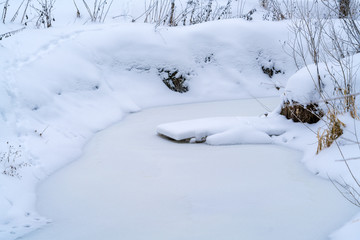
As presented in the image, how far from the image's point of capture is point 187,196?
237 cm

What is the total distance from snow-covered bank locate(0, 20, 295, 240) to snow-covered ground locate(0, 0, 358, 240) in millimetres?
11

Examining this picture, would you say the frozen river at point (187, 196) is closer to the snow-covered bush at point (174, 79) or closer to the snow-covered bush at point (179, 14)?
the snow-covered bush at point (174, 79)

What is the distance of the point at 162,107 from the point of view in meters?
5.05

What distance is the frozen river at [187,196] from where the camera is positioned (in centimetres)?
198

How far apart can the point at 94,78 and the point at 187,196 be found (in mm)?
2828

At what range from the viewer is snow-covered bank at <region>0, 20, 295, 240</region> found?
Result: 2.88 m

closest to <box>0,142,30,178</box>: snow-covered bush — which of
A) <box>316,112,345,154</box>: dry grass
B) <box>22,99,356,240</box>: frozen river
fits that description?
<box>22,99,356,240</box>: frozen river

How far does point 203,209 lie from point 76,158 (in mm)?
1352

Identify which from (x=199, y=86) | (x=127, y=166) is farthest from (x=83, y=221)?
(x=199, y=86)

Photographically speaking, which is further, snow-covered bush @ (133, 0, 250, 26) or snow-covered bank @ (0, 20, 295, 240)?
snow-covered bush @ (133, 0, 250, 26)

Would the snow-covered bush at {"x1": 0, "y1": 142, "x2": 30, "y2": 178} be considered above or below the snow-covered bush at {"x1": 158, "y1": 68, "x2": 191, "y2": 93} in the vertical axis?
above

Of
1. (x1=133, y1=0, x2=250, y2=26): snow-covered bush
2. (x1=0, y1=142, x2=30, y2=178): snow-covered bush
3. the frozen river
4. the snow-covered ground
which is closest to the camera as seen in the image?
the frozen river

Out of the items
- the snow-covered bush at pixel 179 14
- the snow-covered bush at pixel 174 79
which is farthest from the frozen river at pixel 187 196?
the snow-covered bush at pixel 179 14

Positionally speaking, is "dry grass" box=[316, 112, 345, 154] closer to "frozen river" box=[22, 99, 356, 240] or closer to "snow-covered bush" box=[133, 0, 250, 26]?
"frozen river" box=[22, 99, 356, 240]
